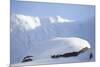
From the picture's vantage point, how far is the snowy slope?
1.84m

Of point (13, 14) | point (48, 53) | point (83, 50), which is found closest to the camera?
point (13, 14)

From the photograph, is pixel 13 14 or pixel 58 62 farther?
pixel 58 62

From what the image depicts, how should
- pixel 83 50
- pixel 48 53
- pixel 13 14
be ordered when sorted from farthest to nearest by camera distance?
pixel 83 50, pixel 48 53, pixel 13 14

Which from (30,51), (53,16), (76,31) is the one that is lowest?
(30,51)

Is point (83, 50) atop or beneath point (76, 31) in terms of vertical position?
beneath

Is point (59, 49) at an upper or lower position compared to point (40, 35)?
lower

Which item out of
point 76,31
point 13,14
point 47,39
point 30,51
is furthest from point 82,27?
point 13,14

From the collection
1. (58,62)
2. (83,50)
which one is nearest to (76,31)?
(83,50)

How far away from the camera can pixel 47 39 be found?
6.39 ft

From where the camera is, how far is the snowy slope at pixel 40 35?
6.04 feet

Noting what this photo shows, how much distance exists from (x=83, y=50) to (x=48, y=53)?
41 centimetres

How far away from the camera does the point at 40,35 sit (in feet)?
6.31

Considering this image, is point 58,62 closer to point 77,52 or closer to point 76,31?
point 77,52
